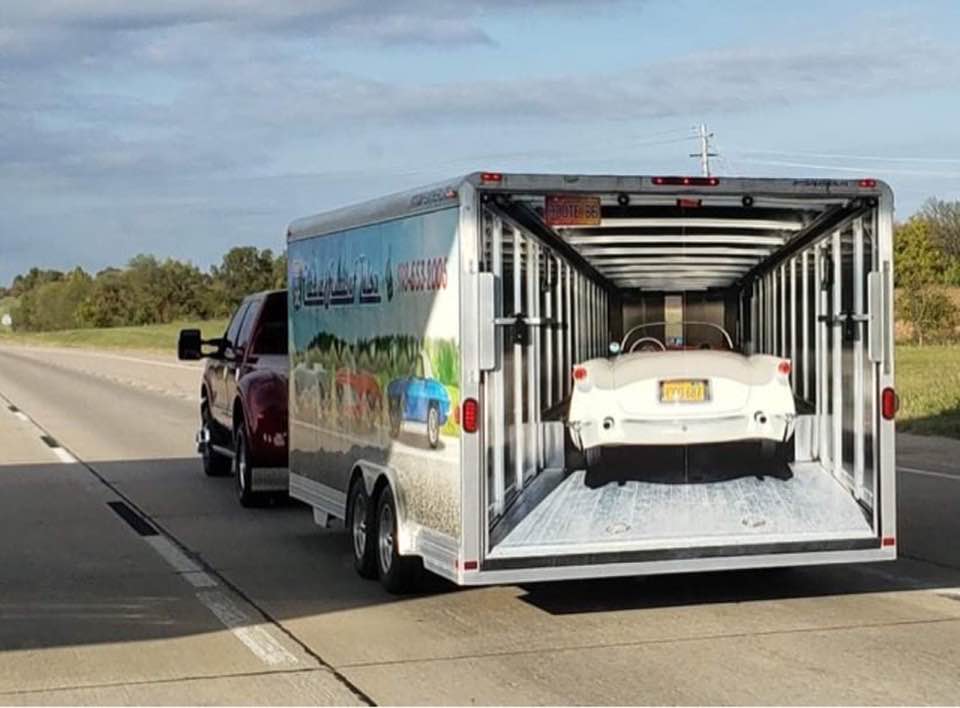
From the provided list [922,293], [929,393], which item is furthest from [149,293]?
[929,393]

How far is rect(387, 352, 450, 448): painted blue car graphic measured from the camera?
1030 cm

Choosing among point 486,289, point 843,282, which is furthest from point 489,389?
point 843,282

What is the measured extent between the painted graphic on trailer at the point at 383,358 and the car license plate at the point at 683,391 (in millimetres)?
1285

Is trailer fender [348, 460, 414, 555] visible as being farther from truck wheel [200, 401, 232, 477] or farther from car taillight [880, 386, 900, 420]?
truck wheel [200, 401, 232, 477]

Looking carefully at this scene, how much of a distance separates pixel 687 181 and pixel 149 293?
136532 millimetres

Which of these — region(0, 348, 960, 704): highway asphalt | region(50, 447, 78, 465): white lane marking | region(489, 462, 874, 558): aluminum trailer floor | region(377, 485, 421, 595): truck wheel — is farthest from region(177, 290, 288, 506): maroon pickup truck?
region(489, 462, 874, 558): aluminum trailer floor

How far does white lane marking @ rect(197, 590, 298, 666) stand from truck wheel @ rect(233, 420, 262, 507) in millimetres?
5009

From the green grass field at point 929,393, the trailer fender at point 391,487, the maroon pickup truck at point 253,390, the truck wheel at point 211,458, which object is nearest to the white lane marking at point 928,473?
the green grass field at point 929,393

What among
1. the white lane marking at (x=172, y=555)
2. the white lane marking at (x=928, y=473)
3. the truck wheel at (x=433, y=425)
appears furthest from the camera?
the white lane marking at (x=928, y=473)

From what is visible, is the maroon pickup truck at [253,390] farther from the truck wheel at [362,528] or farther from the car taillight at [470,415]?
the car taillight at [470,415]

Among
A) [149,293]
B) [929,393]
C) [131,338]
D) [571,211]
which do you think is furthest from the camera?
[149,293]

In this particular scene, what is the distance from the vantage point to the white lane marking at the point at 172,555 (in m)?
13.0

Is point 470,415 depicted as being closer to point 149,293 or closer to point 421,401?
point 421,401

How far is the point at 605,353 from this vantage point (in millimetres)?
10742
